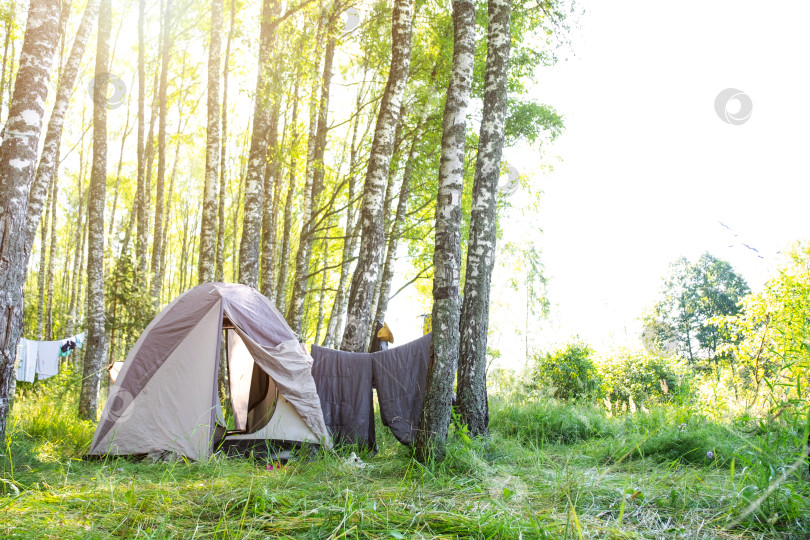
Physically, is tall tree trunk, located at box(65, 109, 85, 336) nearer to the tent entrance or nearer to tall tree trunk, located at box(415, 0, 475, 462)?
the tent entrance

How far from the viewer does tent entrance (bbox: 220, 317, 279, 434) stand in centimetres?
686

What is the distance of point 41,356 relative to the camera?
12289 mm

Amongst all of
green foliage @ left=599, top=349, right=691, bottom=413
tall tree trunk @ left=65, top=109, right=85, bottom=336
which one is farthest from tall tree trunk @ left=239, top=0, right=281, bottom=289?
tall tree trunk @ left=65, top=109, right=85, bottom=336

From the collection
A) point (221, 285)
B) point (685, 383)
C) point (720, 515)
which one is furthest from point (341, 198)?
point (720, 515)

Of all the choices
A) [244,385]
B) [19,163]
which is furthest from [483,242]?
[244,385]

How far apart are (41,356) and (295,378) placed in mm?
10291

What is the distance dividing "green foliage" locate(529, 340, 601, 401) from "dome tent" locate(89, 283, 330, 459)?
550cm

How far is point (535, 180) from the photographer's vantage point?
12570 mm

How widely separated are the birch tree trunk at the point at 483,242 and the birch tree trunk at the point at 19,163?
3.60m

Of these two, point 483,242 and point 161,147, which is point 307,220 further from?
point 483,242

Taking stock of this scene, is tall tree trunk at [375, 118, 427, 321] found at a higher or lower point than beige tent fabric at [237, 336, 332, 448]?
higher

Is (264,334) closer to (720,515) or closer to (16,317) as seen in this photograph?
(16,317)

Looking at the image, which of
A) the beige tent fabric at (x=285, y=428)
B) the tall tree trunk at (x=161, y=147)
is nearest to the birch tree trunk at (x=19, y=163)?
the beige tent fabric at (x=285, y=428)

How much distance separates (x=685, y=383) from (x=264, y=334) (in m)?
5.01
